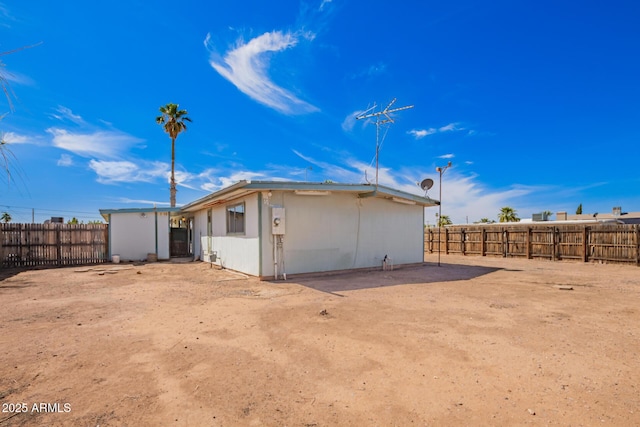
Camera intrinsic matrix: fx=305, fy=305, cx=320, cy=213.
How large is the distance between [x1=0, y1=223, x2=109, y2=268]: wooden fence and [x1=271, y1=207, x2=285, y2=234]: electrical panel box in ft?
33.9

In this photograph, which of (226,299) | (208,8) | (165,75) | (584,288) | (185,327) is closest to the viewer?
(185,327)

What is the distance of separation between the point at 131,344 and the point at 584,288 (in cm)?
966

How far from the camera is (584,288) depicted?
7.55 metres

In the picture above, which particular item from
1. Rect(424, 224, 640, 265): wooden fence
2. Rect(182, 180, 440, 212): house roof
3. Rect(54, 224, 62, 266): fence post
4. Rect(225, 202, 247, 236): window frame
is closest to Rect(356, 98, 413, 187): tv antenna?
Rect(182, 180, 440, 212): house roof

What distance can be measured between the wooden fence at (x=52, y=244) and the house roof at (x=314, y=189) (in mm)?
5960

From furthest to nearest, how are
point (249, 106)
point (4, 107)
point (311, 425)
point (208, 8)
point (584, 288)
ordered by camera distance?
point (249, 106)
point (208, 8)
point (584, 288)
point (311, 425)
point (4, 107)

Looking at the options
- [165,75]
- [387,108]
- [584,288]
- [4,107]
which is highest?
[165,75]

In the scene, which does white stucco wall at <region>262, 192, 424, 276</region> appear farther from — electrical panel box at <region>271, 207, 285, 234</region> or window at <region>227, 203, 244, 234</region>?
window at <region>227, 203, 244, 234</region>

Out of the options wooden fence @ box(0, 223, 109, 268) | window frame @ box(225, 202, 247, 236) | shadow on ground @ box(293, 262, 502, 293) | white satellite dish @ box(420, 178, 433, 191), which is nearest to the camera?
shadow on ground @ box(293, 262, 502, 293)

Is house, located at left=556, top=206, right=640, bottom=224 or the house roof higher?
the house roof

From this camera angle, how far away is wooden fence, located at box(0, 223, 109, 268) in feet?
40.1

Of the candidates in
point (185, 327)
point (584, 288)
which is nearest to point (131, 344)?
point (185, 327)

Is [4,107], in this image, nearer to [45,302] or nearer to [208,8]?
[45,302]

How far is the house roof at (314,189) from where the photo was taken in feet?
27.3
